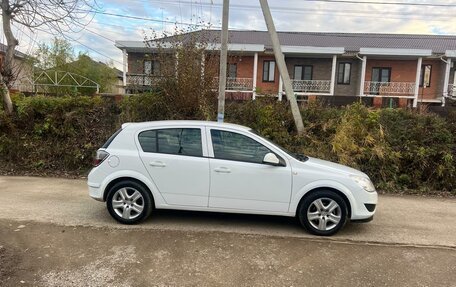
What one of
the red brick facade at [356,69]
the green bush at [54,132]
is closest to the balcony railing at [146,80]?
the green bush at [54,132]

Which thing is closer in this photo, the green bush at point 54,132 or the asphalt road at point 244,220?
Result: the asphalt road at point 244,220

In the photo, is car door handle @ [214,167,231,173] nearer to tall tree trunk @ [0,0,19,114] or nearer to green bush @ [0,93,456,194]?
green bush @ [0,93,456,194]

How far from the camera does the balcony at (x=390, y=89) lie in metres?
26.5

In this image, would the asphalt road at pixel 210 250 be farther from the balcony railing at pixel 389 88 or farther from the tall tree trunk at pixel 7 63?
the balcony railing at pixel 389 88

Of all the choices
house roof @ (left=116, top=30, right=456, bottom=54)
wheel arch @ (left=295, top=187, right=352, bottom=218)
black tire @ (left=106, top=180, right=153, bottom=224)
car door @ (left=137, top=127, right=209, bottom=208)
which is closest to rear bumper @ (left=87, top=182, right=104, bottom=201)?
black tire @ (left=106, top=180, right=153, bottom=224)

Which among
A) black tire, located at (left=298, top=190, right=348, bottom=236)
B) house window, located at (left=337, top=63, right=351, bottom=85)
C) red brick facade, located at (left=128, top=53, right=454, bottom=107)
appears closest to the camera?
black tire, located at (left=298, top=190, right=348, bottom=236)

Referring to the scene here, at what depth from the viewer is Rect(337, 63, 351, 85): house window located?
91.4 feet

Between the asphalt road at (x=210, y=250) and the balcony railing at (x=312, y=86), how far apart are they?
2119 cm

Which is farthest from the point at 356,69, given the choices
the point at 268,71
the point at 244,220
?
the point at 244,220

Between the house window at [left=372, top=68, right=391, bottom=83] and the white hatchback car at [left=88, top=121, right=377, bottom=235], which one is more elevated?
the house window at [left=372, top=68, right=391, bottom=83]

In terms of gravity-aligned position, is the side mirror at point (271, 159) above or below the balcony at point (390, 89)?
below

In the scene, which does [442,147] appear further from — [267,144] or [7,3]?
[7,3]

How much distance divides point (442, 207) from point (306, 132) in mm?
3489

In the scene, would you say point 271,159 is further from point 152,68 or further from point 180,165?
point 152,68
